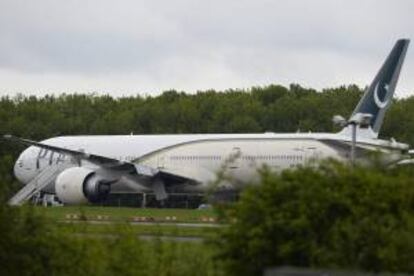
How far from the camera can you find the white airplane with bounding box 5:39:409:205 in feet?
210

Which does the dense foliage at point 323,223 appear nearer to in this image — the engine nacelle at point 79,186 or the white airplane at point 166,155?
the white airplane at point 166,155

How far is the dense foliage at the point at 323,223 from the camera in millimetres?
16203

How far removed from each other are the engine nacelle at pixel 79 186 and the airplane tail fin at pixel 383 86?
13.5 metres

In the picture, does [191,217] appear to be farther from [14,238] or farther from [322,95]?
[322,95]

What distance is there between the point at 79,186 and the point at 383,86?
1608cm

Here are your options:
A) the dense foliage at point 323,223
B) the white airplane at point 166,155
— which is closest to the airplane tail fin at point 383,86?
the white airplane at point 166,155

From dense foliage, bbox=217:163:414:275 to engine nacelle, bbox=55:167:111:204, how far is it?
4845cm

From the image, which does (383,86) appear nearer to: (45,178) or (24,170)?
(45,178)

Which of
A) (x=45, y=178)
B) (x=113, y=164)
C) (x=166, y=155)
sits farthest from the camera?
(x=166, y=155)

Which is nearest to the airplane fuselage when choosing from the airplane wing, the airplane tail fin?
the airplane wing

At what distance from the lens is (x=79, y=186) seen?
214ft

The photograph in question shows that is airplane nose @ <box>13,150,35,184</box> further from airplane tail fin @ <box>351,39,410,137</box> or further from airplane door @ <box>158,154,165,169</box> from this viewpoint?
airplane tail fin @ <box>351,39,410,137</box>

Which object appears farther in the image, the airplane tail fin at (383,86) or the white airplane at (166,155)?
the airplane tail fin at (383,86)

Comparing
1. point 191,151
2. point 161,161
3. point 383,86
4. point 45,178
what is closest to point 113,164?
point 161,161
